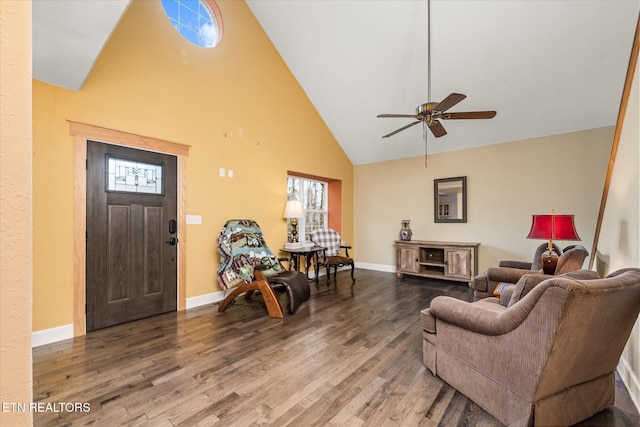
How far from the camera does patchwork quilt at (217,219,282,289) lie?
3.49 metres

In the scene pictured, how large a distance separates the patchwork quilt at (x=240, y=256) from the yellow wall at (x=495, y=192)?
10.9ft

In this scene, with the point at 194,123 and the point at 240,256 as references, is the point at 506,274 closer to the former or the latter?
the point at 240,256

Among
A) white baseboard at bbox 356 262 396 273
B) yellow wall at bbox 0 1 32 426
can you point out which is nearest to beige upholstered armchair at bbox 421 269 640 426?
yellow wall at bbox 0 1 32 426

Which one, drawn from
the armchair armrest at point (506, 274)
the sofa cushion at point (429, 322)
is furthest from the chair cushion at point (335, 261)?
the sofa cushion at point (429, 322)

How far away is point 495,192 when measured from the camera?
4816 millimetres

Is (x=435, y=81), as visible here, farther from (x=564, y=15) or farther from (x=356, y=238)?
(x=356, y=238)

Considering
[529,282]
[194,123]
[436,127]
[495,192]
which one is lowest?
[529,282]

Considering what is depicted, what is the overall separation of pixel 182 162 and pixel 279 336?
248 cm

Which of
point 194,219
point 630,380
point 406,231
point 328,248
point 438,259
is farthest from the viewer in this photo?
point 406,231

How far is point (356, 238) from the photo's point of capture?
663cm

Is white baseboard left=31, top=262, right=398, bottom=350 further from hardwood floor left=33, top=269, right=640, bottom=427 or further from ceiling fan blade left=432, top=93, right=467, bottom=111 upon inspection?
ceiling fan blade left=432, top=93, right=467, bottom=111

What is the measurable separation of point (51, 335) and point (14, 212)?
3.07 m

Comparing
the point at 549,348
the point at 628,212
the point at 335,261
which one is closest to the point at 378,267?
the point at 335,261

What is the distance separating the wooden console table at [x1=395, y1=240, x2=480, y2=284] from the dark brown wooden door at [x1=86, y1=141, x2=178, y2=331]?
4.07 metres
